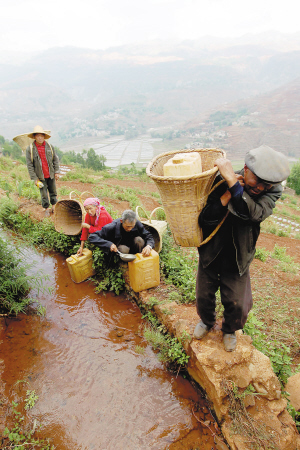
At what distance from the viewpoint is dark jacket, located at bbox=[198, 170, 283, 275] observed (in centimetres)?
133

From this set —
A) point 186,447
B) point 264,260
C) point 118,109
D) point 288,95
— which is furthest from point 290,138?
point 118,109

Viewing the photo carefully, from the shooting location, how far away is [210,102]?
135 m

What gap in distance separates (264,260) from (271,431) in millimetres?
3951

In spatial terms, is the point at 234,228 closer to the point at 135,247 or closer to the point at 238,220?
the point at 238,220

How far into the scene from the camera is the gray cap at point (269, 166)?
1.23 m

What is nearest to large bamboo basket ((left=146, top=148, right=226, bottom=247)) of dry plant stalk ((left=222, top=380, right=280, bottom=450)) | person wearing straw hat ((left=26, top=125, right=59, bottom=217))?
dry plant stalk ((left=222, top=380, right=280, bottom=450))

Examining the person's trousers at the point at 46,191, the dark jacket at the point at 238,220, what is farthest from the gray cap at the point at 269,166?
the person's trousers at the point at 46,191

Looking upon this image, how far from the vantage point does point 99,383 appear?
2340 millimetres

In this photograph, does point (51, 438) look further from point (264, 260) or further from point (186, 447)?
point (264, 260)

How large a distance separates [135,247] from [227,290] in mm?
1598

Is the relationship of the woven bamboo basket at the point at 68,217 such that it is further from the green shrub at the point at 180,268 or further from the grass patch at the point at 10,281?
the green shrub at the point at 180,268

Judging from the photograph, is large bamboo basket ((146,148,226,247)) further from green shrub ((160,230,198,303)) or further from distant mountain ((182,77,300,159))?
distant mountain ((182,77,300,159))

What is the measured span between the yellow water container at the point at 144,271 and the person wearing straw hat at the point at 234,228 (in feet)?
3.07

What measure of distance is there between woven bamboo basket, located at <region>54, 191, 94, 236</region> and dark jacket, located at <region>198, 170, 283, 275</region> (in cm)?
285
